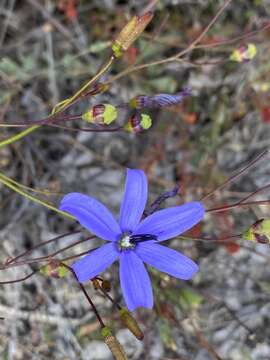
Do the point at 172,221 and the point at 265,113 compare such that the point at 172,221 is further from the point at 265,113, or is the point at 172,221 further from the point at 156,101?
the point at 265,113

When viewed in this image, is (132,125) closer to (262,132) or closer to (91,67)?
(91,67)

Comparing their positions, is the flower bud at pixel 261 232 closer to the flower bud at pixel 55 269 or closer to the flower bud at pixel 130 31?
the flower bud at pixel 55 269

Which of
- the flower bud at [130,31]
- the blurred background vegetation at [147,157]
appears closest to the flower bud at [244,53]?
the blurred background vegetation at [147,157]

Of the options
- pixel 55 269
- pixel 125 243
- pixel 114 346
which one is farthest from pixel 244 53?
pixel 114 346

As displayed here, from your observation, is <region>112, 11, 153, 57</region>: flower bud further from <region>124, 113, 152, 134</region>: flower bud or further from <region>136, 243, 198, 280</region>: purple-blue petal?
<region>136, 243, 198, 280</region>: purple-blue petal

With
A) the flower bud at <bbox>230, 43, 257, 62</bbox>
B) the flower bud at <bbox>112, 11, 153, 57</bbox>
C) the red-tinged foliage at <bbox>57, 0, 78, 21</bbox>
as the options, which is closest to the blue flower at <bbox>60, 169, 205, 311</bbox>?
the flower bud at <bbox>112, 11, 153, 57</bbox>
